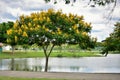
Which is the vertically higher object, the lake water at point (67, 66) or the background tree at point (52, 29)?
the background tree at point (52, 29)

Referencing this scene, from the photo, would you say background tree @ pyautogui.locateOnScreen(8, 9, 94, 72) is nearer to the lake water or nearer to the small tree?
the lake water

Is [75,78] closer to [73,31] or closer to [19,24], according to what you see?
[73,31]

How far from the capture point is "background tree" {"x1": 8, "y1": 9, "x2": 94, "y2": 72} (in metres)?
30.0

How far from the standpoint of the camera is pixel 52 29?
1194 inches

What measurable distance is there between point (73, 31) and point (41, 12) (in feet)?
10.6

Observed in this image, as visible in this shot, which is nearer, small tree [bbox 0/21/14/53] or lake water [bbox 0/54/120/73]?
lake water [bbox 0/54/120/73]

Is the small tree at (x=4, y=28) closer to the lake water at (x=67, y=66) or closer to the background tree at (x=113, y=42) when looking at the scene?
the lake water at (x=67, y=66)

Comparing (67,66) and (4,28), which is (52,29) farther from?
(4,28)

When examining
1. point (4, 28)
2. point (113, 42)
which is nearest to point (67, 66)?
point (113, 42)

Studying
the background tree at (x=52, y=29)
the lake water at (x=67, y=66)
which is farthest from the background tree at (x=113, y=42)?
the lake water at (x=67, y=66)

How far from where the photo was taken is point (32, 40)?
101ft

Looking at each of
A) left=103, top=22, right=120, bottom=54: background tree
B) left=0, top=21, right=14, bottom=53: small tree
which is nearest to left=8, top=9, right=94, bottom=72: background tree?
left=103, top=22, right=120, bottom=54: background tree

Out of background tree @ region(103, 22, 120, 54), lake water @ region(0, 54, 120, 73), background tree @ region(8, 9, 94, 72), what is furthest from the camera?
lake water @ region(0, 54, 120, 73)

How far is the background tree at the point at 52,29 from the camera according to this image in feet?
98.4
